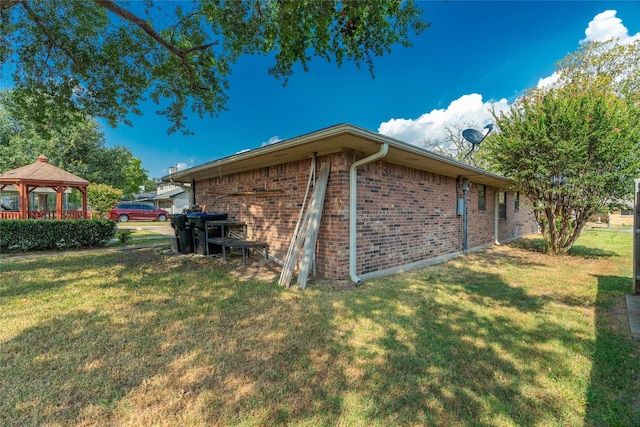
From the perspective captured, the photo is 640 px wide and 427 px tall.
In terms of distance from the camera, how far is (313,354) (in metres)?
2.53

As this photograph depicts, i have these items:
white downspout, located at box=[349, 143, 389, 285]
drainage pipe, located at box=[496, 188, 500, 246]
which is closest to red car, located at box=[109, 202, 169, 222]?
white downspout, located at box=[349, 143, 389, 285]

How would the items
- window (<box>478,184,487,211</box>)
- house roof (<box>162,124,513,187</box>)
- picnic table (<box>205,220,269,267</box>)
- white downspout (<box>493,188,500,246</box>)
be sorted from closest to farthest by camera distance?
house roof (<box>162,124,513,187</box>) → picnic table (<box>205,220,269,267</box>) → window (<box>478,184,487,211</box>) → white downspout (<box>493,188,500,246</box>)

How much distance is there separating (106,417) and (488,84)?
1692 cm

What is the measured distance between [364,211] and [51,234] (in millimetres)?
9005

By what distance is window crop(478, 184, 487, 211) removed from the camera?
31.4 feet

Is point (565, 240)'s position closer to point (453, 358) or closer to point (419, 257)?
point (419, 257)

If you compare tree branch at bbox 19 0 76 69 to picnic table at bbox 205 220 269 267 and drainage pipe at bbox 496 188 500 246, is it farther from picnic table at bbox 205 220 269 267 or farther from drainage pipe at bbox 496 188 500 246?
drainage pipe at bbox 496 188 500 246

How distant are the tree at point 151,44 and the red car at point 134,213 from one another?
17.6 m

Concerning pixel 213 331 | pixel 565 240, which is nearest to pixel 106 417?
pixel 213 331

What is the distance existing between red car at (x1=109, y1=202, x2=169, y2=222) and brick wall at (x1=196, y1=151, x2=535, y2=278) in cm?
1772

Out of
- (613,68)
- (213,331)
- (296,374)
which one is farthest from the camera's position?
(613,68)

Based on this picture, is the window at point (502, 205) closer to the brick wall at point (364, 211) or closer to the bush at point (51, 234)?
the brick wall at point (364, 211)

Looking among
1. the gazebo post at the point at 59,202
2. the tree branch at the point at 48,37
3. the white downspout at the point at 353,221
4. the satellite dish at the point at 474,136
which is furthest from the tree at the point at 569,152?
the gazebo post at the point at 59,202

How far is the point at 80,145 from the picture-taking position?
1989 centimetres
